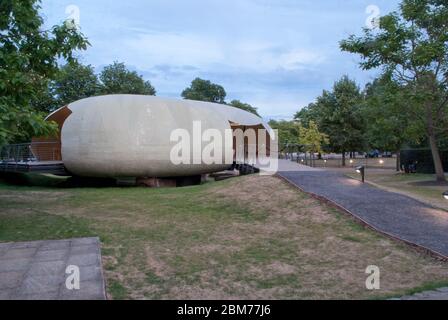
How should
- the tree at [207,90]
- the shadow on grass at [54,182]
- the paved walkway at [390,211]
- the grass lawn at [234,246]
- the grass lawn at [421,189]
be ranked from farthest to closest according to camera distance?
the tree at [207,90] < the shadow on grass at [54,182] < the grass lawn at [421,189] < the paved walkway at [390,211] < the grass lawn at [234,246]

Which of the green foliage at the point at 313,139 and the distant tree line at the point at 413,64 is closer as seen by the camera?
the distant tree line at the point at 413,64

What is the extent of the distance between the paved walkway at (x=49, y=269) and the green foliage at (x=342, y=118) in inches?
1185

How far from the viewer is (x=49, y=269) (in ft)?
17.5

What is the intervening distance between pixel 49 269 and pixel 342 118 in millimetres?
32741

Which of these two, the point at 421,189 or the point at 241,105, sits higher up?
the point at 241,105

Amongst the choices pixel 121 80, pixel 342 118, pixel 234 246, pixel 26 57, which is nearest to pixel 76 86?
pixel 121 80

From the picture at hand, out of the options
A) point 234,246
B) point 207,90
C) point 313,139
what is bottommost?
point 234,246

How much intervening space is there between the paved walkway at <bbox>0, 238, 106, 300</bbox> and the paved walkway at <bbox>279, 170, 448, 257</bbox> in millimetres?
5354

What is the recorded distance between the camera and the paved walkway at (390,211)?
715cm

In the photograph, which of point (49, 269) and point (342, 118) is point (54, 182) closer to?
point (49, 269)

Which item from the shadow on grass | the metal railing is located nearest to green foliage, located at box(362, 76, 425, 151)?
the shadow on grass

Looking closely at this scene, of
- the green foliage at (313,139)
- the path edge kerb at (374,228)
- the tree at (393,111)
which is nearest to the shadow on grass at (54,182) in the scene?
the path edge kerb at (374,228)

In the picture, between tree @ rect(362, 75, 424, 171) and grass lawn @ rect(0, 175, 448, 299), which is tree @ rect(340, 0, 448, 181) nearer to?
tree @ rect(362, 75, 424, 171)

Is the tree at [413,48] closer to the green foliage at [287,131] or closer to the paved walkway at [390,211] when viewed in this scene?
the paved walkway at [390,211]
